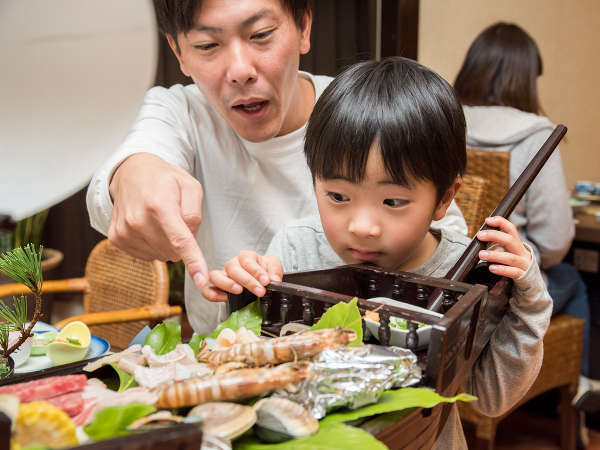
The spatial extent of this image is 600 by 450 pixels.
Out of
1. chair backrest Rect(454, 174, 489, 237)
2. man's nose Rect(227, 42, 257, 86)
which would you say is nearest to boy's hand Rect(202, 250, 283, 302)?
man's nose Rect(227, 42, 257, 86)

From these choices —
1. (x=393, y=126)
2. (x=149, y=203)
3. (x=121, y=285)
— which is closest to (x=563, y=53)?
(x=121, y=285)

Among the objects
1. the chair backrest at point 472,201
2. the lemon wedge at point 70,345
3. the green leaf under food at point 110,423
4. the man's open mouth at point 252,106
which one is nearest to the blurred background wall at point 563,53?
the chair backrest at point 472,201

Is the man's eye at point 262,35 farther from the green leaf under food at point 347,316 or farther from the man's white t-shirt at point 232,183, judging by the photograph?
the green leaf under food at point 347,316

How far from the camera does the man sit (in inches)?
38.1

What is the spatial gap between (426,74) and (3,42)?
751mm

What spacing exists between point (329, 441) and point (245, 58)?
837 mm

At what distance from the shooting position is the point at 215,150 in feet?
5.05

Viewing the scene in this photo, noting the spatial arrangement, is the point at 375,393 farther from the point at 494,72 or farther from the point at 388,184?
the point at 494,72

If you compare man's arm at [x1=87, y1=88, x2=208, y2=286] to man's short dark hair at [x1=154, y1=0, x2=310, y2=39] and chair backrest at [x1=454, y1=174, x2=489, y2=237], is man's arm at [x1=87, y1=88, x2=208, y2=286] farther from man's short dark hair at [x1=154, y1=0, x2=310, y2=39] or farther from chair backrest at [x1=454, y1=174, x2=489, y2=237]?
chair backrest at [x1=454, y1=174, x2=489, y2=237]

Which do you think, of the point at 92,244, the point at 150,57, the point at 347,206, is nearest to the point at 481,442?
the point at 347,206

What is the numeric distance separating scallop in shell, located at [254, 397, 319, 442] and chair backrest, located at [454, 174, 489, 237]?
1639 millimetres

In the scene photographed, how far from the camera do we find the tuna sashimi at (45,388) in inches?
21.0

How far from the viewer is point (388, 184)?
3.05 feet

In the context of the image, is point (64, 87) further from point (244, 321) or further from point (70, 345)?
point (244, 321)
